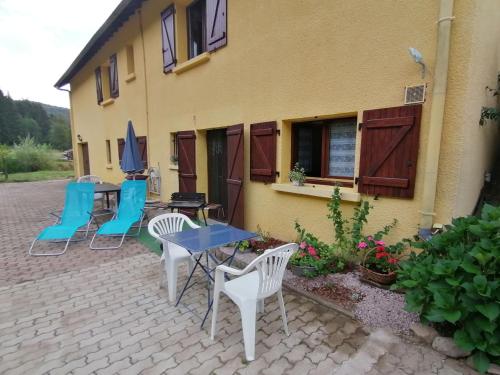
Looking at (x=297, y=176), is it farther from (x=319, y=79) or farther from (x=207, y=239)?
(x=207, y=239)

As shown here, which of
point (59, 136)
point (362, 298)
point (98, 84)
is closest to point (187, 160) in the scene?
point (362, 298)

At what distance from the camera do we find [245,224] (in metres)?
4.91

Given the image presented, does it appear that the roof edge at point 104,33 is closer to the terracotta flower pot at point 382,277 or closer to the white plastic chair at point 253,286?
the white plastic chair at point 253,286

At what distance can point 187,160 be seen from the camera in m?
6.09

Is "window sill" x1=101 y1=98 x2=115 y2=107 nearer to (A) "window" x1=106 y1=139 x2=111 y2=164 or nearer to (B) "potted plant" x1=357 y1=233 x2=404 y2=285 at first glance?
(A) "window" x1=106 y1=139 x2=111 y2=164

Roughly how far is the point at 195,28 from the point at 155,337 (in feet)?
21.1

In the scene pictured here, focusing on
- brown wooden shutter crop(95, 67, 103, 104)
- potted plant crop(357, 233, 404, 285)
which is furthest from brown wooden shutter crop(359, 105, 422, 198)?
brown wooden shutter crop(95, 67, 103, 104)

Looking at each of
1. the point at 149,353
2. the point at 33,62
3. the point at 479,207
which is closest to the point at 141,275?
the point at 149,353

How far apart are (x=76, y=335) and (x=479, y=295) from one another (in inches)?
125

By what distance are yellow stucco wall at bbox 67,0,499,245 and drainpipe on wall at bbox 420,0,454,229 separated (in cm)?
10

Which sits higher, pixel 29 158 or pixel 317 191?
pixel 29 158

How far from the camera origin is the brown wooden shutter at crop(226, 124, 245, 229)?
4.67 metres

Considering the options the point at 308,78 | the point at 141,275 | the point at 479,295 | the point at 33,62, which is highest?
the point at 33,62

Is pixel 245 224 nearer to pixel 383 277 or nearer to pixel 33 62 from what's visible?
pixel 383 277
